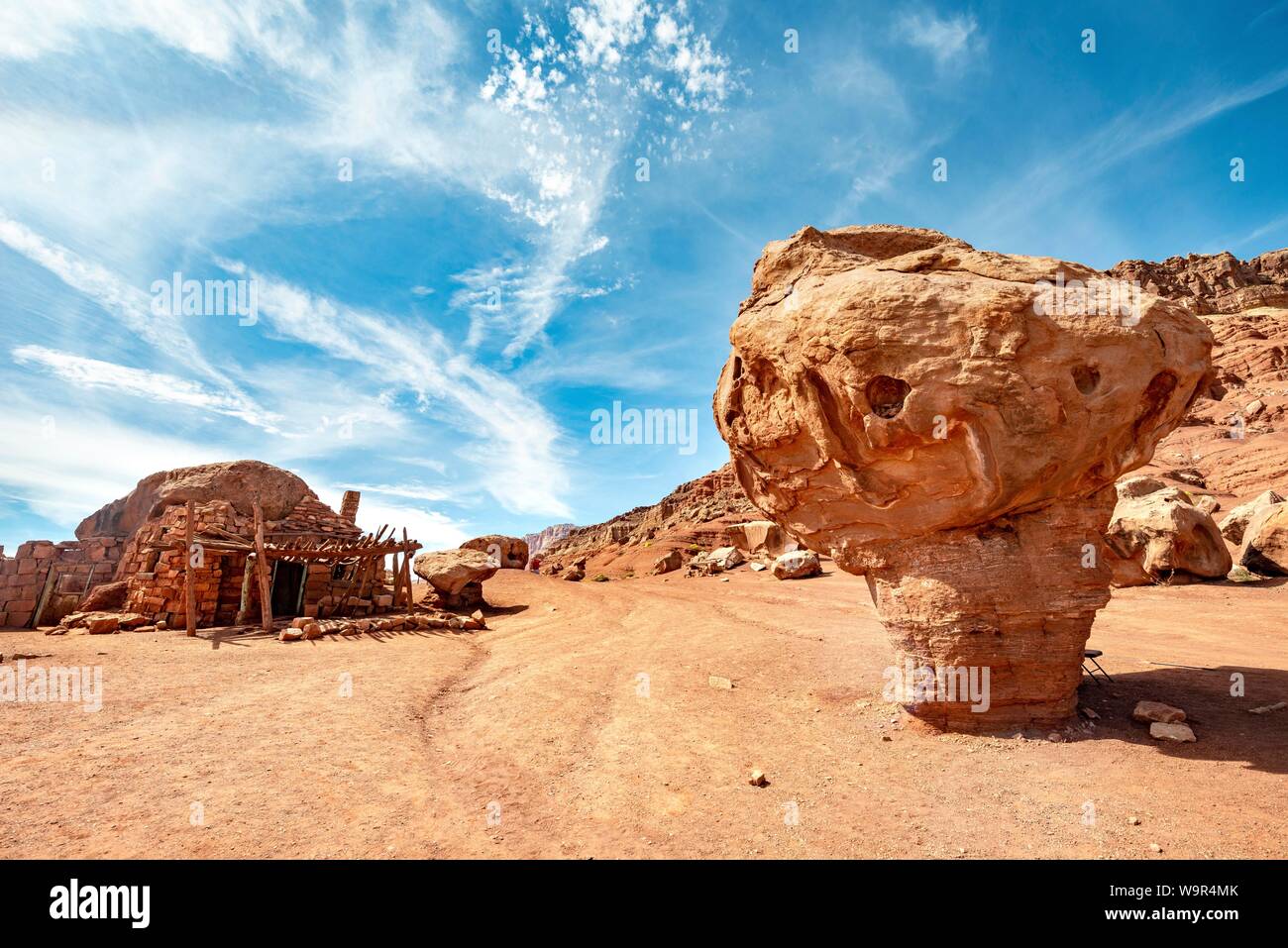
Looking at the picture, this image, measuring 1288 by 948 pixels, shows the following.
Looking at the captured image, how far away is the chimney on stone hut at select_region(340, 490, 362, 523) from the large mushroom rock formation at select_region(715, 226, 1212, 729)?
29.3m

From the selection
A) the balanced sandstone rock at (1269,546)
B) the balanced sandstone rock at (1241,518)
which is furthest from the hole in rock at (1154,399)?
the balanced sandstone rock at (1241,518)

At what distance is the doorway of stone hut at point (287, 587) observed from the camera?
799 inches

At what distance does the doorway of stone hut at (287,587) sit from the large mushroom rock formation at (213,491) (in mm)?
7482

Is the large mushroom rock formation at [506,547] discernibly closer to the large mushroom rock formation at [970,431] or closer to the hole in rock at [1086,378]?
the large mushroom rock formation at [970,431]

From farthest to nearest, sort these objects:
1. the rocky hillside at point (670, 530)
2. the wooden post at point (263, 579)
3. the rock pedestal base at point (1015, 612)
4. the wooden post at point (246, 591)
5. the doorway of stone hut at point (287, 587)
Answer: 1. the rocky hillside at point (670, 530)
2. the doorway of stone hut at point (287, 587)
3. the wooden post at point (246, 591)
4. the wooden post at point (263, 579)
5. the rock pedestal base at point (1015, 612)

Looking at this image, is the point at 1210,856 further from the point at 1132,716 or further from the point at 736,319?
the point at 736,319

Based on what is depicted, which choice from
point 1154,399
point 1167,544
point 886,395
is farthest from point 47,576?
point 1167,544

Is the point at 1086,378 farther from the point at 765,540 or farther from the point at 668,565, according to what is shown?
the point at 668,565

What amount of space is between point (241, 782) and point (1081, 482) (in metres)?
9.72

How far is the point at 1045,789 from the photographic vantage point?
5473 millimetres

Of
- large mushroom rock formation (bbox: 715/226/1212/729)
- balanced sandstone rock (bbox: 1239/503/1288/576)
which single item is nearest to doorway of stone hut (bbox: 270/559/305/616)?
large mushroom rock formation (bbox: 715/226/1212/729)

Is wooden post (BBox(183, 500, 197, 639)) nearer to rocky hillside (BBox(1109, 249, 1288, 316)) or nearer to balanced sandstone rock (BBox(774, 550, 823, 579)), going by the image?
balanced sandstone rock (BBox(774, 550, 823, 579))

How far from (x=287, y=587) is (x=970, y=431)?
22.8 meters

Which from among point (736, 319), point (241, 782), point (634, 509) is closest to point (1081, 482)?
point (736, 319)
